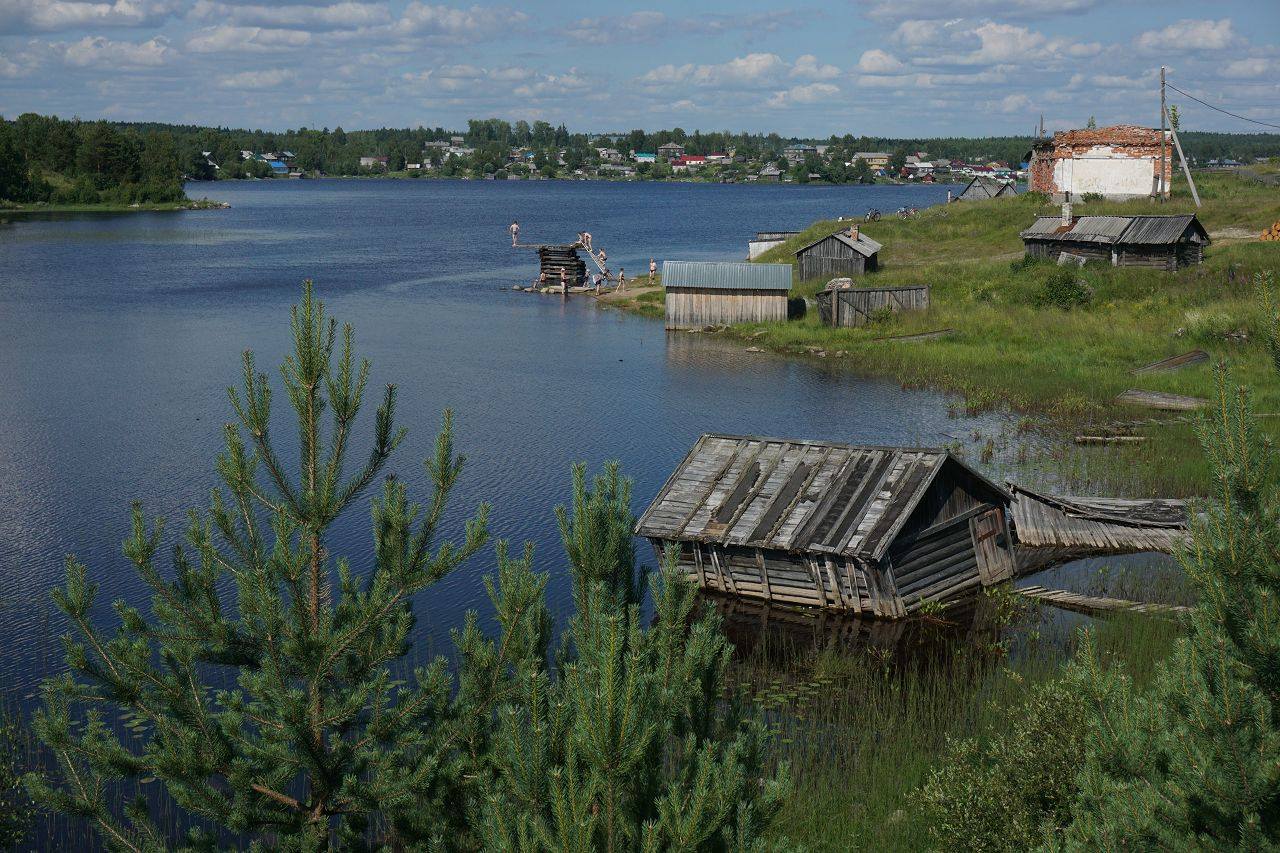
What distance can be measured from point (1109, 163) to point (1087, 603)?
60877 millimetres

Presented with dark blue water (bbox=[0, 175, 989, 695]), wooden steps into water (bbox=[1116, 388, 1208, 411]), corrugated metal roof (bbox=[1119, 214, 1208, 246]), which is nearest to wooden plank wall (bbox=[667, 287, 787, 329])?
dark blue water (bbox=[0, 175, 989, 695])

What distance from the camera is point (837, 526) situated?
22.6 metres

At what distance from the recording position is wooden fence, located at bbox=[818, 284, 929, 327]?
52.3 meters

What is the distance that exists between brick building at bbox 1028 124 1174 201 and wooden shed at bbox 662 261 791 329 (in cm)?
2909

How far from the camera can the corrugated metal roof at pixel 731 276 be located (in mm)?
54844

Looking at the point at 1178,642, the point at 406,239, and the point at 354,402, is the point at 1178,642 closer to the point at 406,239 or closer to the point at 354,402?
the point at 354,402

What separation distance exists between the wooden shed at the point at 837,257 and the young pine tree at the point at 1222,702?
55.4 m

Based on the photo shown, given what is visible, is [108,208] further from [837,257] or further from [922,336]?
[922,336]

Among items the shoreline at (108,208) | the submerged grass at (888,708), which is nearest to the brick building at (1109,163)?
the submerged grass at (888,708)

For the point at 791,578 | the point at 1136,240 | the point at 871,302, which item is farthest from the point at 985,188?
the point at 791,578

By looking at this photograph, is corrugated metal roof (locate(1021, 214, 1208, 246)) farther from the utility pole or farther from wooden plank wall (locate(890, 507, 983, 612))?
wooden plank wall (locate(890, 507, 983, 612))

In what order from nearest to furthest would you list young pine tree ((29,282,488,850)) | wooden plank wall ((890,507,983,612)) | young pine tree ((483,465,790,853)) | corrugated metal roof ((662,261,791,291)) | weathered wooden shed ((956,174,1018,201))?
1. young pine tree ((483,465,790,853))
2. young pine tree ((29,282,488,850))
3. wooden plank wall ((890,507,983,612))
4. corrugated metal roof ((662,261,791,291))
5. weathered wooden shed ((956,174,1018,201))

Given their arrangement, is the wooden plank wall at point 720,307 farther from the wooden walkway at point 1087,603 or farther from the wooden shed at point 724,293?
the wooden walkway at point 1087,603

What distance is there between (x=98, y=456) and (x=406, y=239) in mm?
90541
